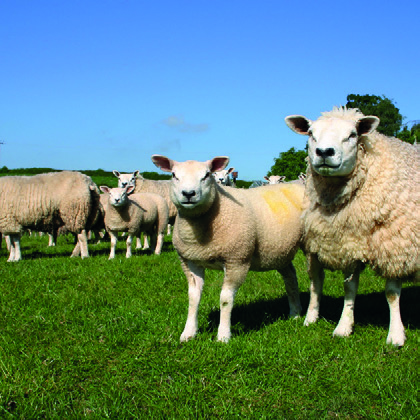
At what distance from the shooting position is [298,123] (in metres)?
4.41

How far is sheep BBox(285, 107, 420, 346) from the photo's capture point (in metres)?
3.93

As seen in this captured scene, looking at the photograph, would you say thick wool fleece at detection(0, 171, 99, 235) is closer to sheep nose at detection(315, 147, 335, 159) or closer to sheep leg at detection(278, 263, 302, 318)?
sheep leg at detection(278, 263, 302, 318)

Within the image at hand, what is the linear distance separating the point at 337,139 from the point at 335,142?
0.17 ft

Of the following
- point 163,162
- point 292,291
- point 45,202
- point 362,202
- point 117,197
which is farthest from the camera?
point 117,197

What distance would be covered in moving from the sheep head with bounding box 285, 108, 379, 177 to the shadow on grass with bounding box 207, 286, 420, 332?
65.7 inches

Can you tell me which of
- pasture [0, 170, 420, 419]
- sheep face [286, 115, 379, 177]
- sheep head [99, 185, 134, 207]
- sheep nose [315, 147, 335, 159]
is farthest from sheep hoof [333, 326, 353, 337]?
sheep head [99, 185, 134, 207]

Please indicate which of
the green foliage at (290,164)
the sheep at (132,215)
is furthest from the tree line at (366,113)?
the sheep at (132,215)

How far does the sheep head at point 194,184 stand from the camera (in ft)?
12.8

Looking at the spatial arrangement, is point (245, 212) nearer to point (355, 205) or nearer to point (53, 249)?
point (355, 205)

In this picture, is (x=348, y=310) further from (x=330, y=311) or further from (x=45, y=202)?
(x=45, y=202)

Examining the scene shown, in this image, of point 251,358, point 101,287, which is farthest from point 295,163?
point 251,358

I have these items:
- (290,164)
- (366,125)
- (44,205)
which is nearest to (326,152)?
(366,125)

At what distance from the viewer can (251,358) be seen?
139 inches

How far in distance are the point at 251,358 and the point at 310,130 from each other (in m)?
2.01
